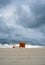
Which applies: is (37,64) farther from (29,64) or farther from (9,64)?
(9,64)

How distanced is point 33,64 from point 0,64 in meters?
0.37

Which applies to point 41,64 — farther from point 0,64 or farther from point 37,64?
point 0,64

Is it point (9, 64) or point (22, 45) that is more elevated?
point (22, 45)

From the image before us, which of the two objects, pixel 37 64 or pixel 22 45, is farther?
pixel 22 45

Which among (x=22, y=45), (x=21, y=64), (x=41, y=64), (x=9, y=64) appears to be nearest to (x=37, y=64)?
(x=41, y=64)

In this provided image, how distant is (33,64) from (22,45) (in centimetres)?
242

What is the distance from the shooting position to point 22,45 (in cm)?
402

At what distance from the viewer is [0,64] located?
61.3 inches

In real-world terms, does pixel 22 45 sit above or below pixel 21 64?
above

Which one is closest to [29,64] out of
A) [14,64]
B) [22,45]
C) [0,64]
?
[14,64]

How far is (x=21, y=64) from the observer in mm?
1571

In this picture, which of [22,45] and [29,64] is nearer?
[29,64]

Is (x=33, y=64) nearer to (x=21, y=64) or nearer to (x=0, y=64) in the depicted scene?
(x=21, y=64)

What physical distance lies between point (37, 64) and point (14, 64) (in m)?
0.26
